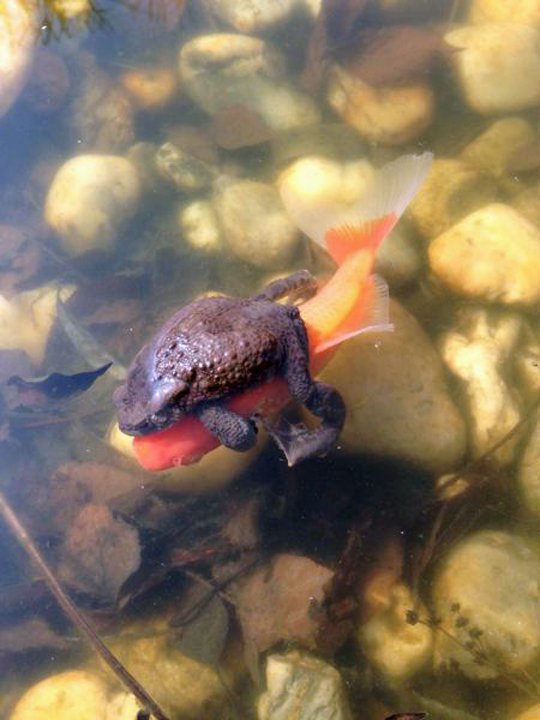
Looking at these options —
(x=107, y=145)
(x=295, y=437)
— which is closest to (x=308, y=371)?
(x=295, y=437)

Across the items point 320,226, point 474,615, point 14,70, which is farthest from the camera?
point 14,70

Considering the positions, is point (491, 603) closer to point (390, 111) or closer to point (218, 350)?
point (218, 350)

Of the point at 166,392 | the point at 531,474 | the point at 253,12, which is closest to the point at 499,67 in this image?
the point at 253,12

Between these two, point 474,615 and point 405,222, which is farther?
point 405,222

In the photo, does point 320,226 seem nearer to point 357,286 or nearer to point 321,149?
point 357,286

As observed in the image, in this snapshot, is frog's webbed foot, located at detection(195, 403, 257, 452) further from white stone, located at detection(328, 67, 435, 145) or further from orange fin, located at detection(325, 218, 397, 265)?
white stone, located at detection(328, 67, 435, 145)

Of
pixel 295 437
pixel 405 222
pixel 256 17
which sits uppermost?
pixel 256 17
